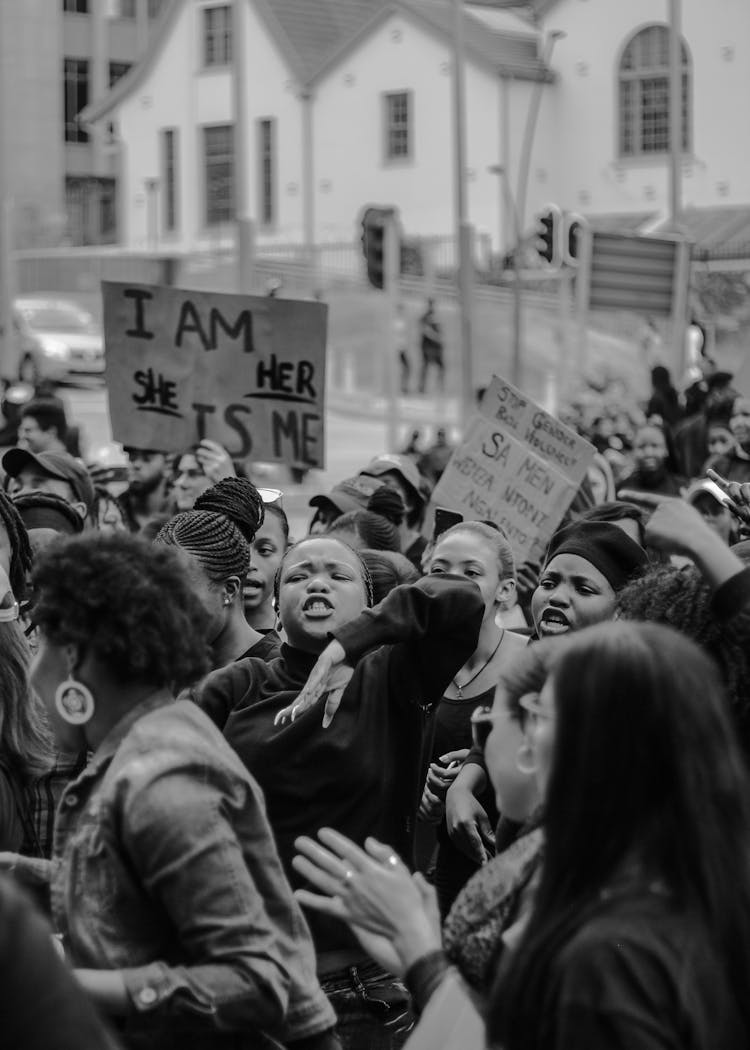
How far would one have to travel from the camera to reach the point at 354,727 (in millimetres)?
4629

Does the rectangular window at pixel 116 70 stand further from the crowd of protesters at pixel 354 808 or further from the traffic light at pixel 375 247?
the crowd of protesters at pixel 354 808

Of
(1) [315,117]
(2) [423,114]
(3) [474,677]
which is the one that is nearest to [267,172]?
(1) [315,117]

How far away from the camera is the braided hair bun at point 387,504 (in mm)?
8125

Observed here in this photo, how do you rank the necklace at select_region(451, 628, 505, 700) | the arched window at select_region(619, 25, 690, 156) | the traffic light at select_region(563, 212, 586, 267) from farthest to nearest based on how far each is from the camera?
the arched window at select_region(619, 25, 690, 156)
the traffic light at select_region(563, 212, 586, 267)
the necklace at select_region(451, 628, 505, 700)

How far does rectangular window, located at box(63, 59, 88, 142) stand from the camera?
69.5 m

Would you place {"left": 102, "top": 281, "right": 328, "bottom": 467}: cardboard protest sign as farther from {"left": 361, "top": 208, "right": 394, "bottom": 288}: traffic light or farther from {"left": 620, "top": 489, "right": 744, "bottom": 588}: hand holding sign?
{"left": 361, "top": 208, "right": 394, "bottom": 288}: traffic light

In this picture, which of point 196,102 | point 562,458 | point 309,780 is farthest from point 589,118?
point 309,780

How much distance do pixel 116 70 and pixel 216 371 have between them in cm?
6440

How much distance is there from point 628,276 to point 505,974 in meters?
21.1

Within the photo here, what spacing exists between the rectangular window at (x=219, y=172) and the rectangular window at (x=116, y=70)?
35.1 ft

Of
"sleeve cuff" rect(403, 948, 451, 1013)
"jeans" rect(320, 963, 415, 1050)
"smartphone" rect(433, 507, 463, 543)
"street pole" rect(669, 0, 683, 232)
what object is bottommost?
"jeans" rect(320, 963, 415, 1050)

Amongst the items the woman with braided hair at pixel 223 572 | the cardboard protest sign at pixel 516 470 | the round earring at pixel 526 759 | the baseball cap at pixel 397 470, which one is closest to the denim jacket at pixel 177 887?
the round earring at pixel 526 759

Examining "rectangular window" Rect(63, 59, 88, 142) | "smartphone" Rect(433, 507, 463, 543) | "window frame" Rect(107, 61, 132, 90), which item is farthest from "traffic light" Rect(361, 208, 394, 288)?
"window frame" Rect(107, 61, 132, 90)

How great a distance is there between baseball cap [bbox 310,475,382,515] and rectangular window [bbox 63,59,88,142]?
206 feet
